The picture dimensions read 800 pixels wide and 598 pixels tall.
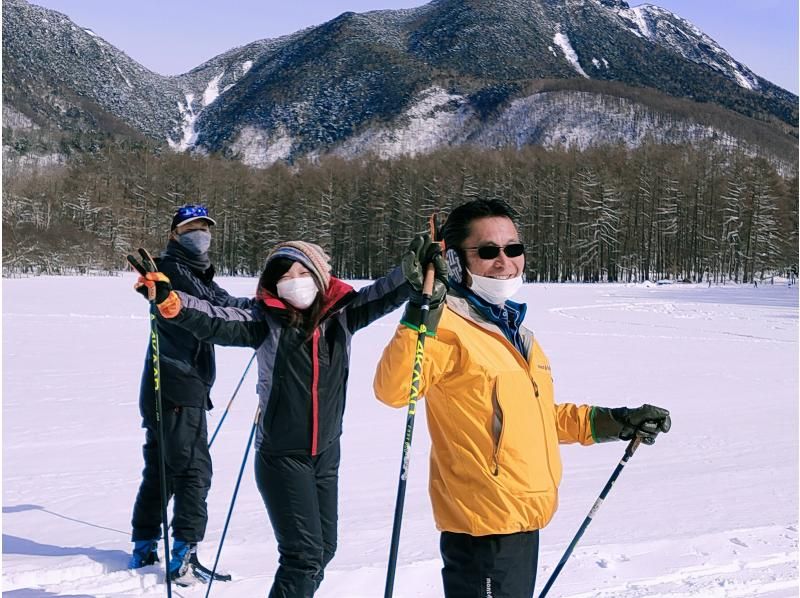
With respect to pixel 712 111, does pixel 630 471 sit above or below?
below

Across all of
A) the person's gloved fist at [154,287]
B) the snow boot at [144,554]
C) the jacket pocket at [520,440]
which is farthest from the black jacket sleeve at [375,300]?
the snow boot at [144,554]

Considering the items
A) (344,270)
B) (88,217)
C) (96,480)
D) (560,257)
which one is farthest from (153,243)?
(96,480)

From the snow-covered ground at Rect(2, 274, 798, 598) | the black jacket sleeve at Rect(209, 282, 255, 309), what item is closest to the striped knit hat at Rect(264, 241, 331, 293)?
the black jacket sleeve at Rect(209, 282, 255, 309)

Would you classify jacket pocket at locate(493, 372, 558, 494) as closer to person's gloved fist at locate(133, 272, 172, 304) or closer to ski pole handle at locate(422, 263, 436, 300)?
ski pole handle at locate(422, 263, 436, 300)

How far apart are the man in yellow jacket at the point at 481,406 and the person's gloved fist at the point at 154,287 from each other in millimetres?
1210

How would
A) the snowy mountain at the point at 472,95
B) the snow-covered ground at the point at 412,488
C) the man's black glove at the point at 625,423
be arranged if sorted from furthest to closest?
the snowy mountain at the point at 472,95 → the snow-covered ground at the point at 412,488 → the man's black glove at the point at 625,423

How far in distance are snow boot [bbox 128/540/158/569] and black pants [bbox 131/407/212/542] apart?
4 cm

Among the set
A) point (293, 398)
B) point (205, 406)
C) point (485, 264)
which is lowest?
point (205, 406)

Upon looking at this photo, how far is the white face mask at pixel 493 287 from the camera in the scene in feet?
7.25

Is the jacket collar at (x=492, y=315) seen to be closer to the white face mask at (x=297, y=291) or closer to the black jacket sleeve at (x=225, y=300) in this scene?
the white face mask at (x=297, y=291)

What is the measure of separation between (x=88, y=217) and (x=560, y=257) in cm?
4900

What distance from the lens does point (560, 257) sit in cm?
6294

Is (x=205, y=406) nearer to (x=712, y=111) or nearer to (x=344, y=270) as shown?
(x=344, y=270)

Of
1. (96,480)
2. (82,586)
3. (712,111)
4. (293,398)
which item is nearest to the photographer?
(293,398)
